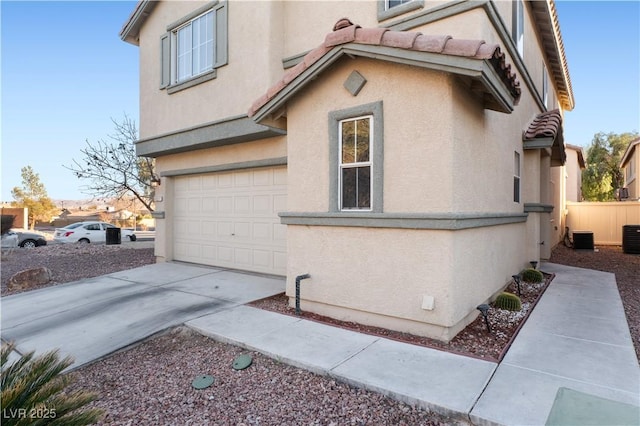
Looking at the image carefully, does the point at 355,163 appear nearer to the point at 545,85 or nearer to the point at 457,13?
the point at 457,13

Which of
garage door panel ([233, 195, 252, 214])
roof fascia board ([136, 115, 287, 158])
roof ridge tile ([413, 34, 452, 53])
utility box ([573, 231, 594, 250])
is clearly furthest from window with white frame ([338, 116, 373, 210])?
utility box ([573, 231, 594, 250])

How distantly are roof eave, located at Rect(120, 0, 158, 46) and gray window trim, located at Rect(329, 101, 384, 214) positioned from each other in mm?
8950

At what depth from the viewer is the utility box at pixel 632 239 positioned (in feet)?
46.0

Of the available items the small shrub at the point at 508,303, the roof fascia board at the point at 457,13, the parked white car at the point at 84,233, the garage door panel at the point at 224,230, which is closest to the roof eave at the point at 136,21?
the garage door panel at the point at 224,230

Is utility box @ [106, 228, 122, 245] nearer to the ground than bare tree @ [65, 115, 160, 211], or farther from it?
nearer to the ground

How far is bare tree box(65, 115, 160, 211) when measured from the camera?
56.0ft

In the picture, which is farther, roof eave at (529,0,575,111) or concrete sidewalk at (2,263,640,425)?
roof eave at (529,0,575,111)

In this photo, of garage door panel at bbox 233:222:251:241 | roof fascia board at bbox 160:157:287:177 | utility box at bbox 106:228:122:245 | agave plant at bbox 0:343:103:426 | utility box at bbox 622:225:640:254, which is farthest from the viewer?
utility box at bbox 106:228:122:245

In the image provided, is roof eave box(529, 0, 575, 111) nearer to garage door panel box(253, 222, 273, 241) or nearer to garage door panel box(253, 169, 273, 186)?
garage door panel box(253, 169, 273, 186)

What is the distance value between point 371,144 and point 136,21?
33.7 ft

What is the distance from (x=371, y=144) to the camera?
5.67 meters

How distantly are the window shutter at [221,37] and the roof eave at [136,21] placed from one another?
330cm

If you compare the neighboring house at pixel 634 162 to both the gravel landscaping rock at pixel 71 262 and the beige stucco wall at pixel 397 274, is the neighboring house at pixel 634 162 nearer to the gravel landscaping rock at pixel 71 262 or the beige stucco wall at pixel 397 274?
the beige stucco wall at pixel 397 274

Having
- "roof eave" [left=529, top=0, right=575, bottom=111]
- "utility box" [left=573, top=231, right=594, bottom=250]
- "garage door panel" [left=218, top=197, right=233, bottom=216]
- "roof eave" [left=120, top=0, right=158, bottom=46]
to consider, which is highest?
"roof eave" [left=120, top=0, right=158, bottom=46]
